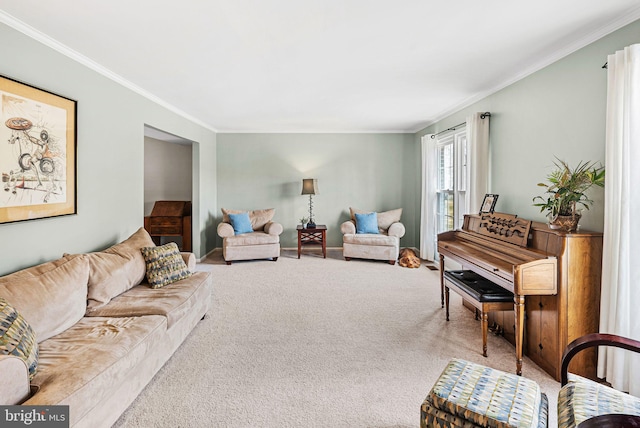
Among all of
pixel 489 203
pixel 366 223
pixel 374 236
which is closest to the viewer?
pixel 489 203

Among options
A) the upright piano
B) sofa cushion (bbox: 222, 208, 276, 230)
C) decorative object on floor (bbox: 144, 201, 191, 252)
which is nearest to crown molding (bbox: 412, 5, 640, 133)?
the upright piano

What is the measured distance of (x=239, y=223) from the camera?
5902 millimetres

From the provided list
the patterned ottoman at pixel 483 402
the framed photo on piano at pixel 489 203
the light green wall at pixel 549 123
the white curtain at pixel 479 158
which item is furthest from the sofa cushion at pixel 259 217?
the patterned ottoman at pixel 483 402

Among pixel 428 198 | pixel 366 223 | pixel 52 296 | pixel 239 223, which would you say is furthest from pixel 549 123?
pixel 239 223

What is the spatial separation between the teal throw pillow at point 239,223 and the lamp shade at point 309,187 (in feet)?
4.09

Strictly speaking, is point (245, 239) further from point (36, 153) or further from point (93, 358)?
point (93, 358)

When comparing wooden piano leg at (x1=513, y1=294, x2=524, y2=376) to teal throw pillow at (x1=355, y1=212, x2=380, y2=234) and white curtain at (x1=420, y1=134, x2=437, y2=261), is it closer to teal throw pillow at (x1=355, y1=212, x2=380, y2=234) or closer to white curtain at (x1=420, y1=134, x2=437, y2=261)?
white curtain at (x1=420, y1=134, x2=437, y2=261)

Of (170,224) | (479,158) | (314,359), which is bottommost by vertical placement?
(314,359)

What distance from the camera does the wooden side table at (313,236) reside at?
6.13 meters

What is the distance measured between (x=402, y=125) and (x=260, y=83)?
337 cm

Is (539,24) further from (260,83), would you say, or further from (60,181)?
(60,181)

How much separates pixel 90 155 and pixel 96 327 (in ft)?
5.60

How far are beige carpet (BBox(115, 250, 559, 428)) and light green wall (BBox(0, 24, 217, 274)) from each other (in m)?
1.34

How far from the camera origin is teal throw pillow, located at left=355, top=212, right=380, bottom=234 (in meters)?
6.07
